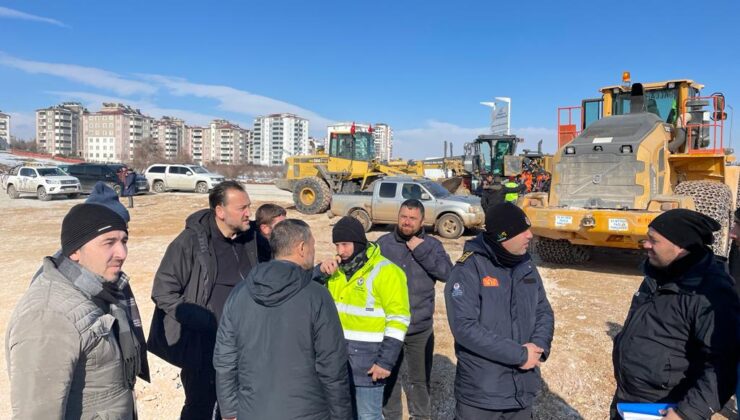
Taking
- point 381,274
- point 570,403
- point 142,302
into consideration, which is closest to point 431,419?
point 570,403

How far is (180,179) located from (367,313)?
24.0 metres

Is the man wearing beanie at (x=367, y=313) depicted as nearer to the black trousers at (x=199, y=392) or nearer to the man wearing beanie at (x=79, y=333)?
the black trousers at (x=199, y=392)

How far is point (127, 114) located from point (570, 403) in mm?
105913

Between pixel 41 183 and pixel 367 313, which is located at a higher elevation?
pixel 41 183

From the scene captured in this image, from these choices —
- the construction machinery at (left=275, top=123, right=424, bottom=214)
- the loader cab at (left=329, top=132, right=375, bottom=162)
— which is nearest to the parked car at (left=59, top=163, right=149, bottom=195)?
the construction machinery at (left=275, top=123, right=424, bottom=214)

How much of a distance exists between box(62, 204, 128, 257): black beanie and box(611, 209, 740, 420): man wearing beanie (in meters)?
2.34

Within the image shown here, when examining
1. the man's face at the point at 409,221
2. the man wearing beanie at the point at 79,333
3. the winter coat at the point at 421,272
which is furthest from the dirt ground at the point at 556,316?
the man wearing beanie at the point at 79,333

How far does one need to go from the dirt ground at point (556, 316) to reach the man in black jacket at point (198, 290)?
111cm

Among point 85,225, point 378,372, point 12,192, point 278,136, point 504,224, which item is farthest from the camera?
point 278,136

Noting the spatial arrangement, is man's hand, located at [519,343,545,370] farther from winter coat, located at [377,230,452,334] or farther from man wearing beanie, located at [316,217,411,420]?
winter coat, located at [377,230,452,334]

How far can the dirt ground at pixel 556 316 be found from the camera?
392 cm

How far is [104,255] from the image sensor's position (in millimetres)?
1951

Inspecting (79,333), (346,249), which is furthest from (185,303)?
(79,333)

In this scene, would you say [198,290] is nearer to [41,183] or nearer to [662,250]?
[662,250]
